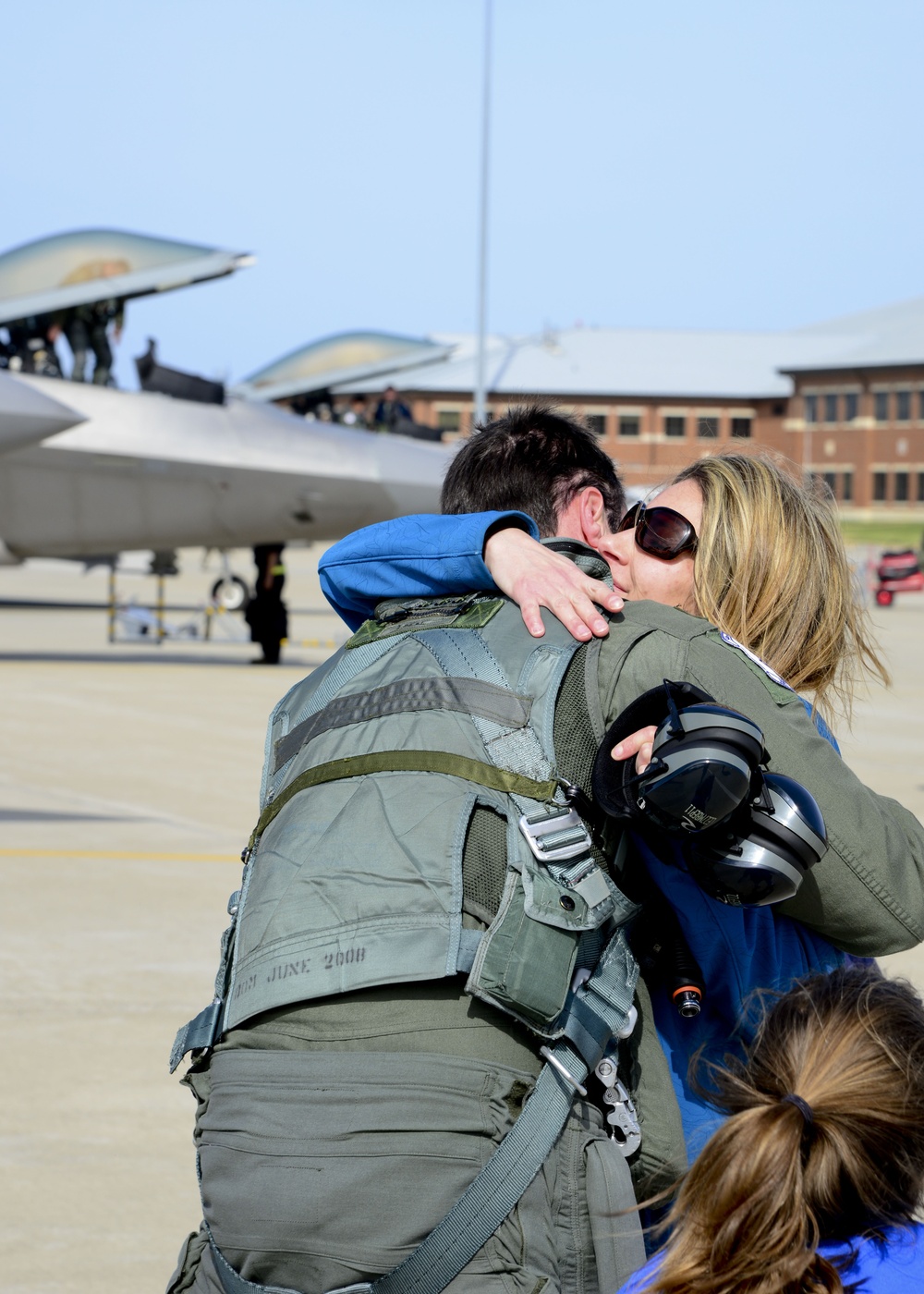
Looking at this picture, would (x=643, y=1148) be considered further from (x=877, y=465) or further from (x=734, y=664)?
(x=877, y=465)

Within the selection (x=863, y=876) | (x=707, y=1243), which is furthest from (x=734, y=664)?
(x=707, y=1243)

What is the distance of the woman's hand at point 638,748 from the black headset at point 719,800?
11 millimetres

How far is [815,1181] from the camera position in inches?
71.6

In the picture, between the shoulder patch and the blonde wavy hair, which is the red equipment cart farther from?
the shoulder patch

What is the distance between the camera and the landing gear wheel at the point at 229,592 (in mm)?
28714

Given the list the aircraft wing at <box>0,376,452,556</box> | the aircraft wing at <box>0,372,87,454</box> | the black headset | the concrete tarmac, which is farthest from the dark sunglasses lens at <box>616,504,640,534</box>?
the aircraft wing at <box>0,376,452,556</box>

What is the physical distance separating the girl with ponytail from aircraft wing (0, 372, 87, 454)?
628 inches

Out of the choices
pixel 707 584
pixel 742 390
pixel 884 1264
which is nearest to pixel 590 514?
pixel 707 584

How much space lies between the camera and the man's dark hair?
277 cm

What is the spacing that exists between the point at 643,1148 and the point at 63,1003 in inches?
173

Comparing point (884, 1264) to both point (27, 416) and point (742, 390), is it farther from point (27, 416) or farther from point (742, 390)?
point (742, 390)

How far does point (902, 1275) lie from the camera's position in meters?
1.84

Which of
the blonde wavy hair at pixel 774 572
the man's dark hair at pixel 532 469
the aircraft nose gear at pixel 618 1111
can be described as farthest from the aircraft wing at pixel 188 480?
the aircraft nose gear at pixel 618 1111

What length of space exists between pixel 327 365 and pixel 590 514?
27523 mm
